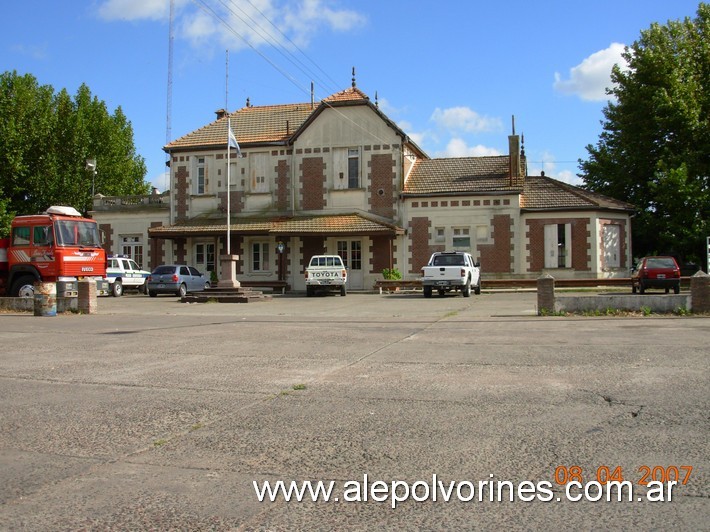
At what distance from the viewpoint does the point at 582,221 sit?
3353cm

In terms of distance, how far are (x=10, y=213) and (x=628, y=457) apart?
47.1m

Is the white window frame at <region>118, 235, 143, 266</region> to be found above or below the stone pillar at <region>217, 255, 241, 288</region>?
above

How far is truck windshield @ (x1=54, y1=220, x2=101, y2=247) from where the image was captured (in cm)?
2405

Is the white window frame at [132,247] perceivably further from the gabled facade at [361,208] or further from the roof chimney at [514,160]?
the roof chimney at [514,160]

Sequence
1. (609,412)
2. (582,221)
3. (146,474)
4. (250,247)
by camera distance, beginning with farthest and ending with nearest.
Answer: (250,247) < (582,221) < (609,412) < (146,474)

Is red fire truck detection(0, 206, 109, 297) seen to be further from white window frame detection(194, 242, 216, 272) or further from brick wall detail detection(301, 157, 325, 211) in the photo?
brick wall detail detection(301, 157, 325, 211)

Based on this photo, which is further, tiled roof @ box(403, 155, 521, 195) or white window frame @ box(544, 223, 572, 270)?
tiled roof @ box(403, 155, 521, 195)

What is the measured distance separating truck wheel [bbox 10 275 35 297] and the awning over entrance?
1217 centimetres

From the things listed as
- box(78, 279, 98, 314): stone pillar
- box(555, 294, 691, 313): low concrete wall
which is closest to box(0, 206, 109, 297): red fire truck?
box(78, 279, 98, 314): stone pillar

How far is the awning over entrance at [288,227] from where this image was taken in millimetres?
33562

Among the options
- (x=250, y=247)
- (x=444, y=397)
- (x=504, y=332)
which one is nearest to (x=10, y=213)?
(x=250, y=247)

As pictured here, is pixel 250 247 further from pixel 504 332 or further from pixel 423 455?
pixel 423 455

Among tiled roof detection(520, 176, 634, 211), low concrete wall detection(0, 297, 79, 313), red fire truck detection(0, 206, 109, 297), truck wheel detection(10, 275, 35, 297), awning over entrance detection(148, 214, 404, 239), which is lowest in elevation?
low concrete wall detection(0, 297, 79, 313)

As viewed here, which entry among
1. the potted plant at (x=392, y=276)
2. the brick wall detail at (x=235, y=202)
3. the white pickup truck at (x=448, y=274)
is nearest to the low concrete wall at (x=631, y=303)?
the white pickup truck at (x=448, y=274)
